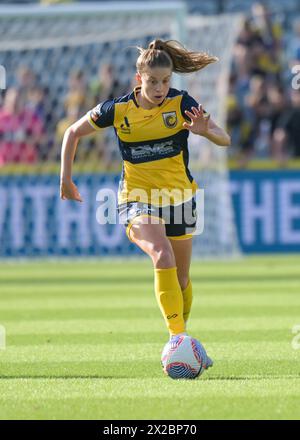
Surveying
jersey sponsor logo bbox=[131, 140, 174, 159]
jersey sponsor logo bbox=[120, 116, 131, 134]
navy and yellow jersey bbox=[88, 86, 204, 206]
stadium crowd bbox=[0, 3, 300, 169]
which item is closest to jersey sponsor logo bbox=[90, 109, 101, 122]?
navy and yellow jersey bbox=[88, 86, 204, 206]

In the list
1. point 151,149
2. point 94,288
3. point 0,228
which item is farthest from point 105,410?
point 0,228

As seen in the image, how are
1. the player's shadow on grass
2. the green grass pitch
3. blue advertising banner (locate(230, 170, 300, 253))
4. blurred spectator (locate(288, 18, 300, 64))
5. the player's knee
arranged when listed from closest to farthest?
the green grass pitch
the player's shadow on grass
the player's knee
blue advertising banner (locate(230, 170, 300, 253))
blurred spectator (locate(288, 18, 300, 64))

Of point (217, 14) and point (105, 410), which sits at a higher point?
point (217, 14)

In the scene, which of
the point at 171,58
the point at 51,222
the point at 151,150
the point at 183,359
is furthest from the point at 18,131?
the point at 183,359

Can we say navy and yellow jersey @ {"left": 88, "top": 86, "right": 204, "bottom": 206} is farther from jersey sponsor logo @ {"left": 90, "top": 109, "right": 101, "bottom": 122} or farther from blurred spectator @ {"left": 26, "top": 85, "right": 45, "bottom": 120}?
blurred spectator @ {"left": 26, "top": 85, "right": 45, "bottom": 120}

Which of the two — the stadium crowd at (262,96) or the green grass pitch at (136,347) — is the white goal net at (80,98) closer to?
the stadium crowd at (262,96)

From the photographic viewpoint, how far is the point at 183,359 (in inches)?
274

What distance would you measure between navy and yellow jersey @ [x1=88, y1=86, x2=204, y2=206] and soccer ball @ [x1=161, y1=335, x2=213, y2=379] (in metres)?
0.95

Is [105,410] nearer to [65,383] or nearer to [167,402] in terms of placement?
[167,402]

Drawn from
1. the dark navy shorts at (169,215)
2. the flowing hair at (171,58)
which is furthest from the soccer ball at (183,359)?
the flowing hair at (171,58)

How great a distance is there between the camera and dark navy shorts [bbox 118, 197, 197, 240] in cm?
748

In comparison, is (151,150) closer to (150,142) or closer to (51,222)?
(150,142)

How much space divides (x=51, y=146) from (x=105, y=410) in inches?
554

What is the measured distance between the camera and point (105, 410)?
5.80 m
